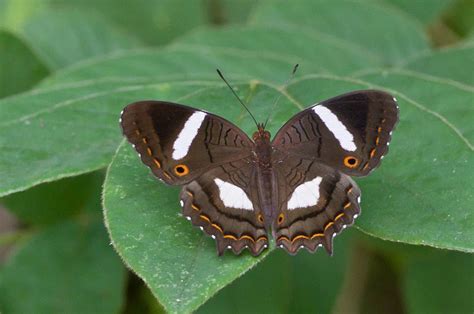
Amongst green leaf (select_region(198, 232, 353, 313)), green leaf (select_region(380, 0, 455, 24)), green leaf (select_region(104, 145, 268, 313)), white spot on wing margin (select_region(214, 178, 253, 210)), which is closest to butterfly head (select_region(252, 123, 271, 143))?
white spot on wing margin (select_region(214, 178, 253, 210))

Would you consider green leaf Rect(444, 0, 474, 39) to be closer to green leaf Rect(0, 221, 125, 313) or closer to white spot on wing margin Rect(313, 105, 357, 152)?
white spot on wing margin Rect(313, 105, 357, 152)

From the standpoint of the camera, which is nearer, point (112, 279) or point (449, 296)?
point (112, 279)

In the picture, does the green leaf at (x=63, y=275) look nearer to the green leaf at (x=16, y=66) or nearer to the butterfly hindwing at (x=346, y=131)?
the green leaf at (x=16, y=66)

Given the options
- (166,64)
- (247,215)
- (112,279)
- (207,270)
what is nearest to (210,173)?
(247,215)

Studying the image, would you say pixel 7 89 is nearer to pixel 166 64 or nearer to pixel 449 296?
pixel 166 64

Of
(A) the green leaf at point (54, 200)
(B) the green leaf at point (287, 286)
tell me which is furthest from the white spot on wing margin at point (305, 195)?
(A) the green leaf at point (54, 200)

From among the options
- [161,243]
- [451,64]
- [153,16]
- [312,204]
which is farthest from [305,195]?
[153,16]

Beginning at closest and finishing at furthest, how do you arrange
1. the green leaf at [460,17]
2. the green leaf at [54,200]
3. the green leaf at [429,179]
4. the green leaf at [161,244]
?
the green leaf at [161,244]
the green leaf at [429,179]
the green leaf at [54,200]
the green leaf at [460,17]

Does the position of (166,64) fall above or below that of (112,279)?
above
